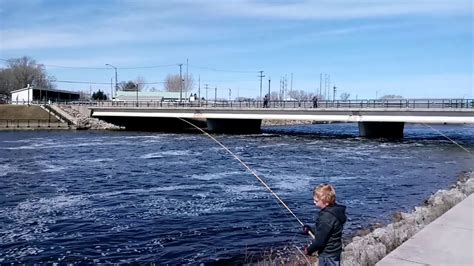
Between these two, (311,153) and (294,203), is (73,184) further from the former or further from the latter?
(311,153)

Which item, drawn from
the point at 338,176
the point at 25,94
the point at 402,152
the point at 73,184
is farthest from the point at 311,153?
the point at 25,94

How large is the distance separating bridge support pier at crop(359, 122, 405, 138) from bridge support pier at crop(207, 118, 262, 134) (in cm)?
1810

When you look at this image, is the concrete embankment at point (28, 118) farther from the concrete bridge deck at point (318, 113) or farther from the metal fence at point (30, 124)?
the concrete bridge deck at point (318, 113)

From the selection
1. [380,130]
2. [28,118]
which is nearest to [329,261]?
[380,130]

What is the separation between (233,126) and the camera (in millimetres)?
76562

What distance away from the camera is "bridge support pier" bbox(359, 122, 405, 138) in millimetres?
63875

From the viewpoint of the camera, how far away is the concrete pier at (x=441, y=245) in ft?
27.4

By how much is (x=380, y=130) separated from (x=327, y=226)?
202 ft

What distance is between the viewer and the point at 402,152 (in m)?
43.6

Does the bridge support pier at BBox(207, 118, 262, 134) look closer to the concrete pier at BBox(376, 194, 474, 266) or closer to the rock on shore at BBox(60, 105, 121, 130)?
the rock on shore at BBox(60, 105, 121, 130)

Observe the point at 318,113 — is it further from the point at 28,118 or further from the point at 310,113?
the point at 28,118

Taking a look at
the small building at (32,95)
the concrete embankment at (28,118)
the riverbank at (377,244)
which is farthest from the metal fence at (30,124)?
the riverbank at (377,244)

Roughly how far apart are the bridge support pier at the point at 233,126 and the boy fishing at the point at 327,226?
2620 inches

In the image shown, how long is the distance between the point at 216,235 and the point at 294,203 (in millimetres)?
5496
